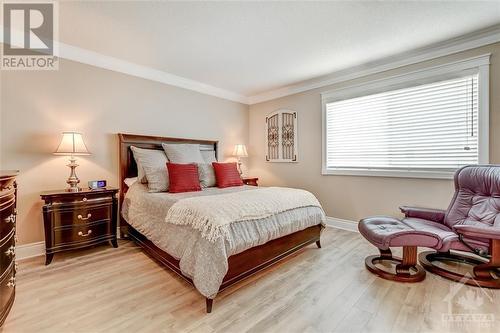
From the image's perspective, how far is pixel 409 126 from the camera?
10.5 ft

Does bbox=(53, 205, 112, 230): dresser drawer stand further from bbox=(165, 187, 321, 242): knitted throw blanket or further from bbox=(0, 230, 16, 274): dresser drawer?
bbox=(165, 187, 321, 242): knitted throw blanket

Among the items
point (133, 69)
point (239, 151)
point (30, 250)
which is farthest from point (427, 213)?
point (30, 250)

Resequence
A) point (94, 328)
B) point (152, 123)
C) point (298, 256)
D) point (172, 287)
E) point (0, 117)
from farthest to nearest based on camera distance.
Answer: point (152, 123) → point (298, 256) → point (0, 117) → point (172, 287) → point (94, 328)

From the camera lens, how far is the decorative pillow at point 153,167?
2940mm

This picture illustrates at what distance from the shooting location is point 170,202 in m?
2.31

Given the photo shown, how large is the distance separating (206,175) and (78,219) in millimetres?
1594

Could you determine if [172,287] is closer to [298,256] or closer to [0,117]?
[298,256]

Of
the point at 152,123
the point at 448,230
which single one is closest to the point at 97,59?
the point at 152,123

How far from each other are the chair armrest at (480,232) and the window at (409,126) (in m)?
1.15

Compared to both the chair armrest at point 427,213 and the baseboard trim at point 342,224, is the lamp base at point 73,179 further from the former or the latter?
the chair armrest at point 427,213

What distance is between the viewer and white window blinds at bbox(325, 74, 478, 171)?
2.82 meters

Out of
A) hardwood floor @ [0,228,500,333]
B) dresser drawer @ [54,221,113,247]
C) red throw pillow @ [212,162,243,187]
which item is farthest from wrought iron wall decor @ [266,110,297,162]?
dresser drawer @ [54,221,113,247]

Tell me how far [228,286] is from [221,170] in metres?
1.84

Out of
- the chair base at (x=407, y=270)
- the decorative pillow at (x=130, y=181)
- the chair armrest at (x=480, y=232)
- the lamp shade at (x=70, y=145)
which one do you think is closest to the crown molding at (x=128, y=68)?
the lamp shade at (x=70, y=145)
